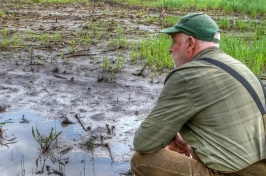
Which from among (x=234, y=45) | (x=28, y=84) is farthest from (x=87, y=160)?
(x=234, y=45)

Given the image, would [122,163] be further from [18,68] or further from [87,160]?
[18,68]

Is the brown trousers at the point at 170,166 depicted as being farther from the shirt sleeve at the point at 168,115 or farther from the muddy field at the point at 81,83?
the muddy field at the point at 81,83

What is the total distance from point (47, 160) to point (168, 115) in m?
1.62

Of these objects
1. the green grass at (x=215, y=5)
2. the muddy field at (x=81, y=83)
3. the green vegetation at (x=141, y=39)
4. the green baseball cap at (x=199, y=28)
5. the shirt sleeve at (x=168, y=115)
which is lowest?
the muddy field at (x=81, y=83)

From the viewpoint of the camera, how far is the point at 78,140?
4.29 metres

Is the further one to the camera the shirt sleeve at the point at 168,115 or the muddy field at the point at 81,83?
the muddy field at the point at 81,83

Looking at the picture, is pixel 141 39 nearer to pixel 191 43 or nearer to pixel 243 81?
pixel 191 43

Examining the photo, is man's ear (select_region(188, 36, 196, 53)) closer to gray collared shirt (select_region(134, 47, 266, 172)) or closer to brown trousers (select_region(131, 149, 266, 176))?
gray collared shirt (select_region(134, 47, 266, 172))

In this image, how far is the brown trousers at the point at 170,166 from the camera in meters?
2.73

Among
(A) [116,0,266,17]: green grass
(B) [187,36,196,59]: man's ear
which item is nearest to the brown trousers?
(B) [187,36,196,59]: man's ear

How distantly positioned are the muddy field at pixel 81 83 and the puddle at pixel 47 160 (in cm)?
10

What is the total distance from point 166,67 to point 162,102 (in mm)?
4105

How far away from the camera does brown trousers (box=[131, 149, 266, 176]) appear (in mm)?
2732

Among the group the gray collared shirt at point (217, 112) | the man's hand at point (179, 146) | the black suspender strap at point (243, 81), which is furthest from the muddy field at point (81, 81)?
the black suspender strap at point (243, 81)
